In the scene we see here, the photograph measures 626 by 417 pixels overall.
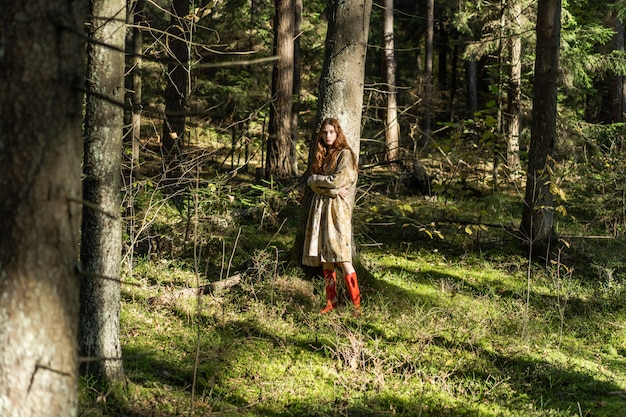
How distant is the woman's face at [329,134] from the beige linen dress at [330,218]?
0.19m

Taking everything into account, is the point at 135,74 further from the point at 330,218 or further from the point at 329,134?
the point at 330,218

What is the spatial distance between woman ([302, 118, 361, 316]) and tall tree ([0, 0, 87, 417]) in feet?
15.9

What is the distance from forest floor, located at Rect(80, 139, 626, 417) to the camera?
572 centimetres

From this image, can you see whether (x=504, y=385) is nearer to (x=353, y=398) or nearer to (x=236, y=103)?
(x=353, y=398)

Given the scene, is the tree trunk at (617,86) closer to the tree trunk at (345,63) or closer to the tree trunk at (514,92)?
the tree trunk at (514,92)

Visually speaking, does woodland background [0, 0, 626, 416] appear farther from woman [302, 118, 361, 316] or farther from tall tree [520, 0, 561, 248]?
woman [302, 118, 361, 316]

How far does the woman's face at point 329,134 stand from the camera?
24.9ft

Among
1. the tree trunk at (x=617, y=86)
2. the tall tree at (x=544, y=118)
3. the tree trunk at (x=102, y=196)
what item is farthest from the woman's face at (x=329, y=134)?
the tree trunk at (x=617, y=86)

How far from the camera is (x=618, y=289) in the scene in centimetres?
895

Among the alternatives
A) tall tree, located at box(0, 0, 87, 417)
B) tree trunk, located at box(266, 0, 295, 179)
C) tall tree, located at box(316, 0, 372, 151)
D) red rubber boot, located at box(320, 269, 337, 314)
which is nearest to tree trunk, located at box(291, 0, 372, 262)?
tall tree, located at box(316, 0, 372, 151)

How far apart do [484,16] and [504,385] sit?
14.2m

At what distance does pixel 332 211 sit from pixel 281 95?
780 cm

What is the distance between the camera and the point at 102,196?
16.2ft

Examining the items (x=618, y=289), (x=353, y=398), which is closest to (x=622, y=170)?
(x=618, y=289)
